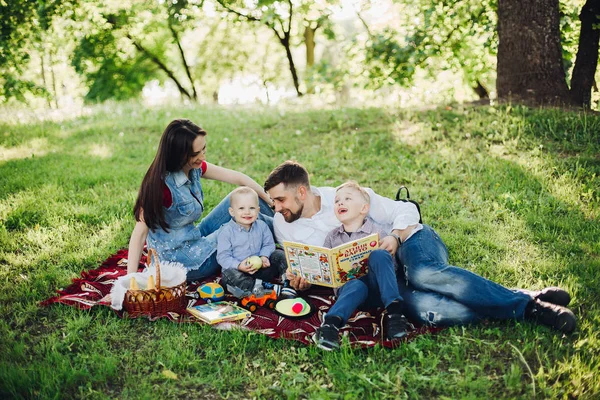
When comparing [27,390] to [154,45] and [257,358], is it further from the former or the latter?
[154,45]

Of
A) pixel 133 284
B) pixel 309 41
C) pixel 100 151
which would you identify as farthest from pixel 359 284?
pixel 309 41

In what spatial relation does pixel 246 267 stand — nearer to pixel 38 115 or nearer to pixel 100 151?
pixel 100 151

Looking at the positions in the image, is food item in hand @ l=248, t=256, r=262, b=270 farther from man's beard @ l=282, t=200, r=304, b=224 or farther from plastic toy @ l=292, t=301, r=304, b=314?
plastic toy @ l=292, t=301, r=304, b=314

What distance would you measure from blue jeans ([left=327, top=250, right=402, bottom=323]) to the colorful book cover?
775mm

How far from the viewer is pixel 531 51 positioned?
7.29 meters

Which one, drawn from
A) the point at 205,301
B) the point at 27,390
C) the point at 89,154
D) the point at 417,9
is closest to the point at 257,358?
the point at 205,301

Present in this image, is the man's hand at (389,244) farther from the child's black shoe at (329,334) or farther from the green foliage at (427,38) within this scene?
the green foliage at (427,38)

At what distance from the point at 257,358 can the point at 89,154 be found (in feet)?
20.0

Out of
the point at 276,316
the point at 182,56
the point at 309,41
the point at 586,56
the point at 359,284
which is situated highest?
the point at 309,41

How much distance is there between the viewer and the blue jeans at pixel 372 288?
338cm

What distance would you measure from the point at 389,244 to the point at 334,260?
1.70 feet

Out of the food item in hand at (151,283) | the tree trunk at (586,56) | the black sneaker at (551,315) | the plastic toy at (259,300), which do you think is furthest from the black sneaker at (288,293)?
the tree trunk at (586,56)

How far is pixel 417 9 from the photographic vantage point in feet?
35.1

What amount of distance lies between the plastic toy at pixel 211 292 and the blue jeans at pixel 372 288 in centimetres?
108
